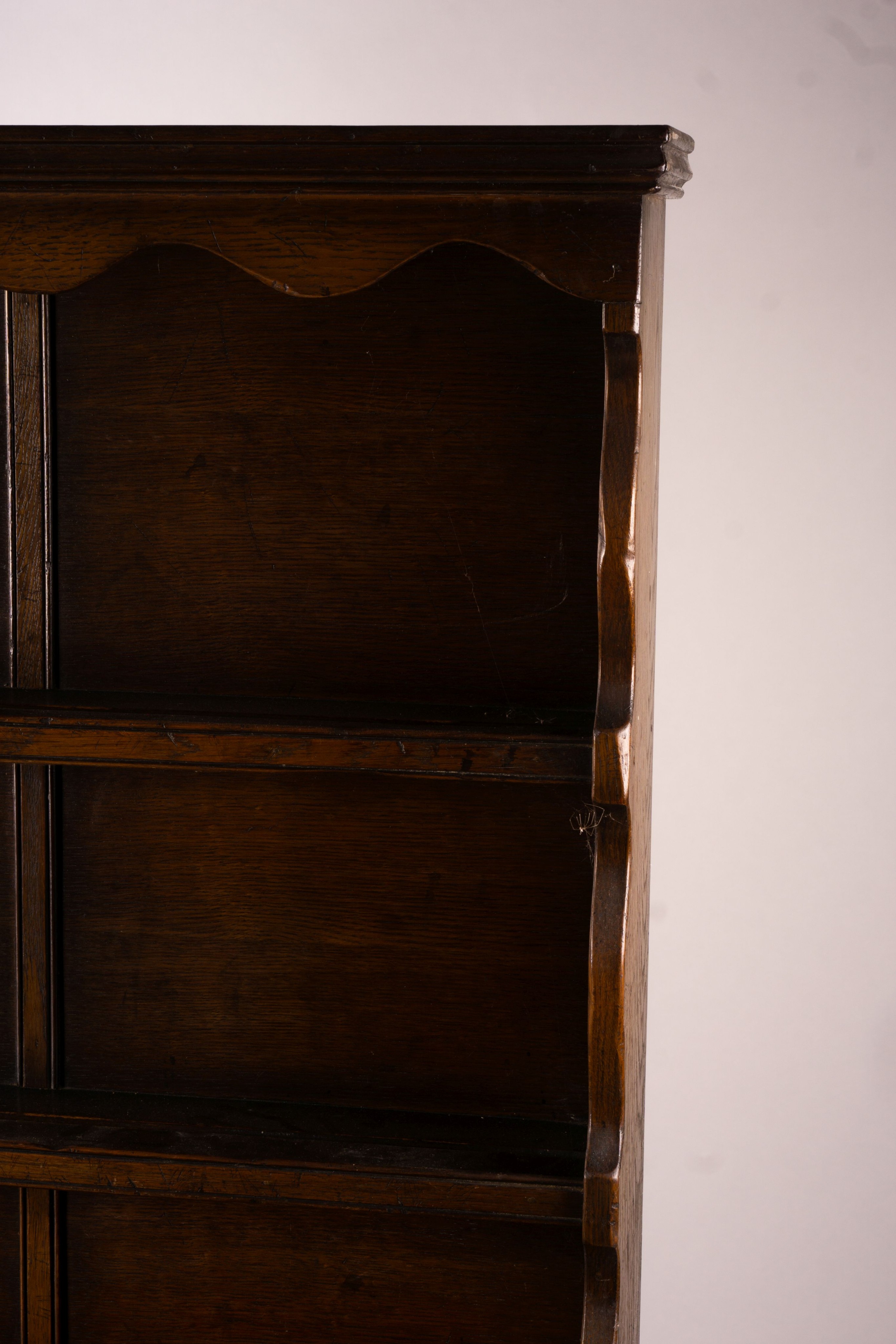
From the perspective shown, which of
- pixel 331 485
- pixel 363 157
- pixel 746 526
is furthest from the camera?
pixel 746 526

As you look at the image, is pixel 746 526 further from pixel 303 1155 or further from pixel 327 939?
pixel 303 1155

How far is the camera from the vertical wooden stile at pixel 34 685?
153cm

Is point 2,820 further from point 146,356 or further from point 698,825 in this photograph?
point 698,825

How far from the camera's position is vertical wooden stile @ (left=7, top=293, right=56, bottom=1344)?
1531 millimetres

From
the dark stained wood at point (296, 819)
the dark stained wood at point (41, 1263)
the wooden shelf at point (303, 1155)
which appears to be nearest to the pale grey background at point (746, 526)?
the dark stained wood at point (296, 819)

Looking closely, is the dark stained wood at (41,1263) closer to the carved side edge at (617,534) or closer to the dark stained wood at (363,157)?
the carved side edge at (617,534)

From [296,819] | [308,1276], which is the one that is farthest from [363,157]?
[308,1276]

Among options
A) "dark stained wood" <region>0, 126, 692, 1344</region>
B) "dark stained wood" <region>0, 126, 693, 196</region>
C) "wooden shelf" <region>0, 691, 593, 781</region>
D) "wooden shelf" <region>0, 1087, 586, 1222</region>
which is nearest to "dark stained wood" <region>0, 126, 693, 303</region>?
"dark stained wood" <region>0, 126, 693, 196</region>

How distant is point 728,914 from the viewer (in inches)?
74.1

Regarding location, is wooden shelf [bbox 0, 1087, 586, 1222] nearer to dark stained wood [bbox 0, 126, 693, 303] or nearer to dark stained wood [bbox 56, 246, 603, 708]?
dark stained wood [bbox 56, 246, 603, 708]

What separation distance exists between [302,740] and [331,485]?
0.36 metres

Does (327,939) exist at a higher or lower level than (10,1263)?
higher

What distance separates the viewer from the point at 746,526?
1.85 meters

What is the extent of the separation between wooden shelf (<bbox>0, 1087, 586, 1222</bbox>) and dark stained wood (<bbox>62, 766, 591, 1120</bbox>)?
50 millimetres
